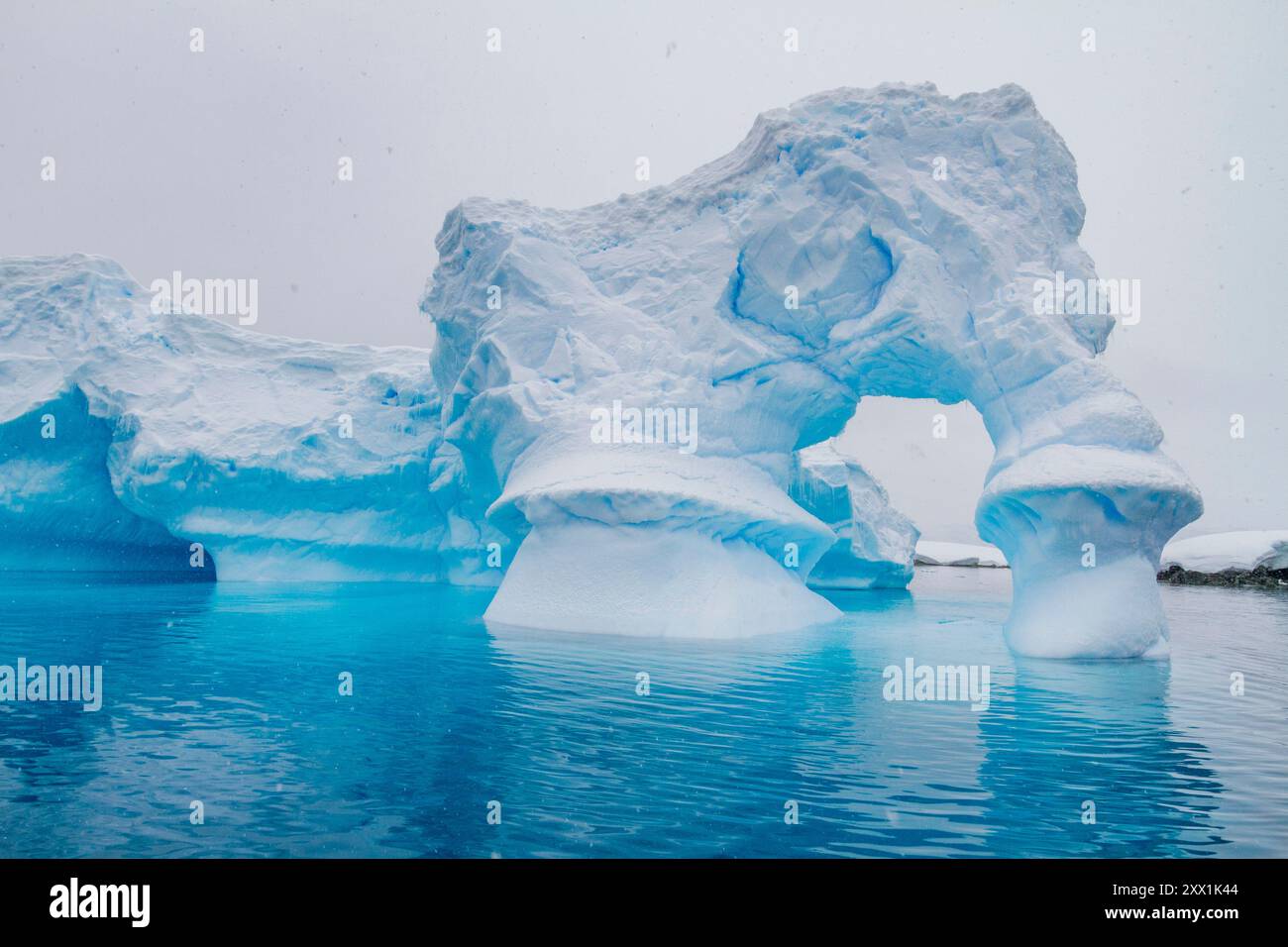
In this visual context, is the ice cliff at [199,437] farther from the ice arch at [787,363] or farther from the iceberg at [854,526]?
the iceberg at [854,526]

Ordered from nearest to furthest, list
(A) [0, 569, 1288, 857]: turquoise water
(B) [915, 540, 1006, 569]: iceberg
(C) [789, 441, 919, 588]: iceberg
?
(A) [0, 569, 1288, 857]: turquoise water < (C) [789, 441, 919, 588]: iceberg < (B) [915, 540, 1006, 569]: iceberg

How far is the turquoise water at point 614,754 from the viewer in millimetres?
3865

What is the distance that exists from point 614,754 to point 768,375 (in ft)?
35.5

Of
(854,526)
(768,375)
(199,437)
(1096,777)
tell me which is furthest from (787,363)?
(199,437)

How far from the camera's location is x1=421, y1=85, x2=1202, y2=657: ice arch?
11.3 metres

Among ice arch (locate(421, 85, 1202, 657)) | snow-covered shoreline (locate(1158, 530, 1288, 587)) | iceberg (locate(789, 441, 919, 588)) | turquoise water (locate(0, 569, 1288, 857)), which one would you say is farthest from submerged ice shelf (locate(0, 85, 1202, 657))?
snow-covered shoreline (locate(1158, 530, 1288, 587))

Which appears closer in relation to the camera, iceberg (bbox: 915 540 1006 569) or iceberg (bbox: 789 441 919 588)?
iceberg (bbox: 789 441 919 588)

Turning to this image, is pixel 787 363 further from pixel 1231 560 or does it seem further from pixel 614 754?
pixel 1231 560

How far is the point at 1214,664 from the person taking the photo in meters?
10.3

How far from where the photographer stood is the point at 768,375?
1523cm

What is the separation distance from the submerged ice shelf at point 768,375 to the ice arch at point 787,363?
0.15 ft

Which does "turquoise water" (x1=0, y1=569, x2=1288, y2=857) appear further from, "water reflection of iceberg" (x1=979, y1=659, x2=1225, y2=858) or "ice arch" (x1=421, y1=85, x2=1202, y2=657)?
"ice arch" (x1=421, y1=85, x2=1202, y2=657)

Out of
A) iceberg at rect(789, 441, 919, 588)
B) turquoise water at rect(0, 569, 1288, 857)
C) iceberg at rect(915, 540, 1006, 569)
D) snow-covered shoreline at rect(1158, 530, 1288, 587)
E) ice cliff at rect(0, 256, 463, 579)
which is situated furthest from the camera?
iceberg at rect(915, 540, 1006, 569)

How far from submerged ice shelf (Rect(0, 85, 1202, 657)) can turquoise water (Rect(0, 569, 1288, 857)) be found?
199cm
